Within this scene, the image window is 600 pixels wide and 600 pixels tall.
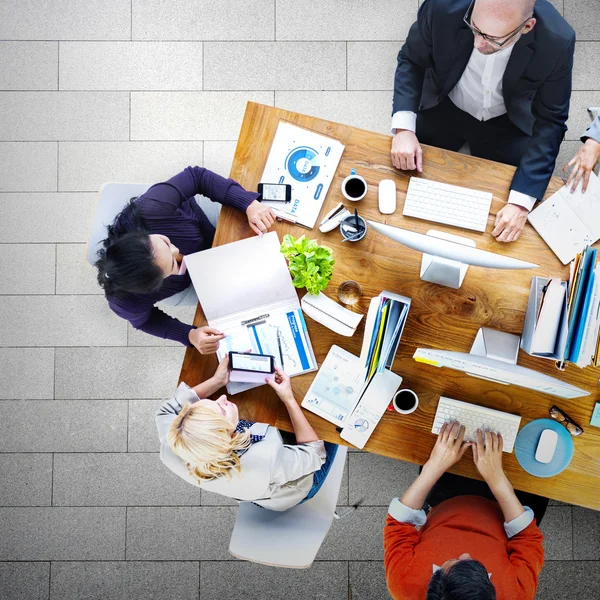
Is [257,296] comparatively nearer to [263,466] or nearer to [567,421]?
[263,466]

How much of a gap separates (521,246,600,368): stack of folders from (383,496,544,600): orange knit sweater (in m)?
0.64

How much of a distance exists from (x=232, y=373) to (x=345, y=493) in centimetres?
114

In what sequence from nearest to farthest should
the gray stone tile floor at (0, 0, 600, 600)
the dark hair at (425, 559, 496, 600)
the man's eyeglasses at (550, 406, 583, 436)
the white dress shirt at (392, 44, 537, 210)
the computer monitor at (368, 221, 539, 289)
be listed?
1. the computer monitor at (368, 221, 539, 289)
2. the dark hair at (425, 559, 496, 600)
3. the man's eyeglasses at (550, 406, 583, 436)
4. the white dress shirt at (392, 44, 537, 210)
5. the gray stone tile floor at (0, 0, 600, 600)

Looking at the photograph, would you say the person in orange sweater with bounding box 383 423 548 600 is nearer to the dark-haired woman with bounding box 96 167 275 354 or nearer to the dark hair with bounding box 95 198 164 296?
the dark-haired woman with bounding box 96 167 275 354

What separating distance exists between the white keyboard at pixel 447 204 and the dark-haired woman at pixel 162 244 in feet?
1.62

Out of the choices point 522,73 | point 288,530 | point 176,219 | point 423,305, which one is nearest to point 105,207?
point 176,219

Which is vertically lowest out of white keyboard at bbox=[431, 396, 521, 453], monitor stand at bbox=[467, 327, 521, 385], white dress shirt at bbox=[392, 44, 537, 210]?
white keyboard at bbox=[431, 396, 521, 453]

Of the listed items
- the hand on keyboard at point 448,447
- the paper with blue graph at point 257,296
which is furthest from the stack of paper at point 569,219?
the paper with blue graph at point 257,296

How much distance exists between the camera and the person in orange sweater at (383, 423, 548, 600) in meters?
1.68

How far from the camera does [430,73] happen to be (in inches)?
80.0

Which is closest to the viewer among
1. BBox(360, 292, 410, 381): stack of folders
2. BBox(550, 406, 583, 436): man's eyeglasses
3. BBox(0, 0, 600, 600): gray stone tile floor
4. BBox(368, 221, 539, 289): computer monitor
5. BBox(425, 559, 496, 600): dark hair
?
BBox(368, 221, 539, 289): computer monitor

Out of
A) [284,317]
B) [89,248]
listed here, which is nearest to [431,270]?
[284,317]

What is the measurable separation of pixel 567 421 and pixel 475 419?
29 cm

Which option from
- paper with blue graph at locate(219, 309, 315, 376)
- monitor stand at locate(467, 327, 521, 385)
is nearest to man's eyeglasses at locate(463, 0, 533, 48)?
monitor stand at locate(467, 327, 521, 385)
